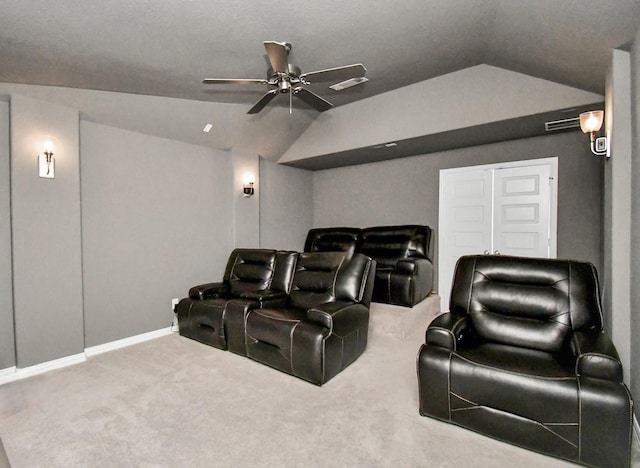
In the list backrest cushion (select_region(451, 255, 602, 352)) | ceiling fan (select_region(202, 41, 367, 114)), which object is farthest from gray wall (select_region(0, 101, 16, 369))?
backrest cushion (select_region(451, 255, 602, 352))

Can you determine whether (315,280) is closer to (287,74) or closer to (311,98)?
(311,98)

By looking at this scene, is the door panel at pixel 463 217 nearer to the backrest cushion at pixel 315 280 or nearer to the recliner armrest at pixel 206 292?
the backrest cushion at pixel 315 280

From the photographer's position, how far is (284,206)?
18.9 feet

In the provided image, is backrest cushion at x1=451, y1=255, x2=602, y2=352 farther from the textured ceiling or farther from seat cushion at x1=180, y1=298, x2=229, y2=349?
seat cushion at x1=180, y1=298, x2=229, y2=349

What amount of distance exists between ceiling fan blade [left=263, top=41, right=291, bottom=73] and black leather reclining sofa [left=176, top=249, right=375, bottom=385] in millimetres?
1847

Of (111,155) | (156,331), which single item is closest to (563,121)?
(111,155)

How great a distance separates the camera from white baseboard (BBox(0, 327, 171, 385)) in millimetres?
2770

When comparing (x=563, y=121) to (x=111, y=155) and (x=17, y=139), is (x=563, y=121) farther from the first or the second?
(x=17, y=139)

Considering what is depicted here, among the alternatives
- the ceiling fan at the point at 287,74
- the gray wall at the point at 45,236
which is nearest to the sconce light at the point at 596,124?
the ceiling fan at the point at 287,74

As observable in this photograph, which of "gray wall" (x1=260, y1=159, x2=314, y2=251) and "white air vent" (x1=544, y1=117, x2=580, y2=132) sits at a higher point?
"white air vent" (x1=544, y1=117, x2=580, y2=132)

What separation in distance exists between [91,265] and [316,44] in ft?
10.8

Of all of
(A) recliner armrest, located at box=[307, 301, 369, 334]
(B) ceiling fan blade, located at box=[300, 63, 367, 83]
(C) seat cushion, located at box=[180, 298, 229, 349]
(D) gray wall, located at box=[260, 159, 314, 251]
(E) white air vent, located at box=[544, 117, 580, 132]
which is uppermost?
(B) ceiling fan blade, located at box=[300, 63, 367, 83]

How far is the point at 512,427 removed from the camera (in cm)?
179

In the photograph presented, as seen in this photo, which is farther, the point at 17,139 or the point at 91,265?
the point at 91,265
